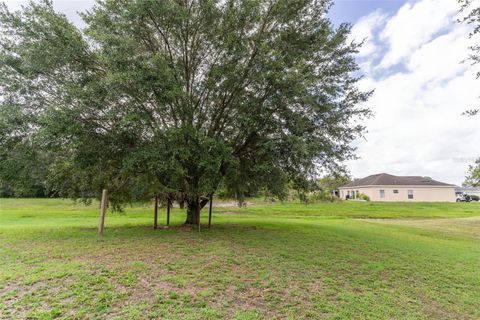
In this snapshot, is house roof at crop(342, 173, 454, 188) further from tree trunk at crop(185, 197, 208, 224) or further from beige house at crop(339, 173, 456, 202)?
tree trunk at crop(185, 197, 208, 224)

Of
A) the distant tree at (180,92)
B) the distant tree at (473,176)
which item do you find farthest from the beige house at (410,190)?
the distant tree at (180,92)

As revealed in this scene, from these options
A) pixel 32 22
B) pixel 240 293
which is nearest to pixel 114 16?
pixel 32 22

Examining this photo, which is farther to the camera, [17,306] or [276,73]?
[276,73]

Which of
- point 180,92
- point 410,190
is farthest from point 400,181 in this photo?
point 180,92

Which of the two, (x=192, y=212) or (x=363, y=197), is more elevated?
(x=363, y=197)

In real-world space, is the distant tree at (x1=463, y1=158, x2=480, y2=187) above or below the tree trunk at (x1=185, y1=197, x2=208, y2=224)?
above

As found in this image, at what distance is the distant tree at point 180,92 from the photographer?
350 inches

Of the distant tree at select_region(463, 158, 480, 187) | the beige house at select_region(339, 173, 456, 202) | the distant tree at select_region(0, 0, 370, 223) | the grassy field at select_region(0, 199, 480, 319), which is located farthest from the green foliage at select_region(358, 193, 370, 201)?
the distant tree at select_region(0, 0, 370, 223)

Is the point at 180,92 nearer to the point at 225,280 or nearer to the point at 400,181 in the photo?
the point at 225,280

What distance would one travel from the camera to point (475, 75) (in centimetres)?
876

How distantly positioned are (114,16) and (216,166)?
256 inches

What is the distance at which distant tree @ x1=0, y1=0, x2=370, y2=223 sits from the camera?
8898 millimetres

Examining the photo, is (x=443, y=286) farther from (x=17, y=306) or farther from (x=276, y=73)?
(x=17, y=306)

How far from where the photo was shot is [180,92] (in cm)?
887
